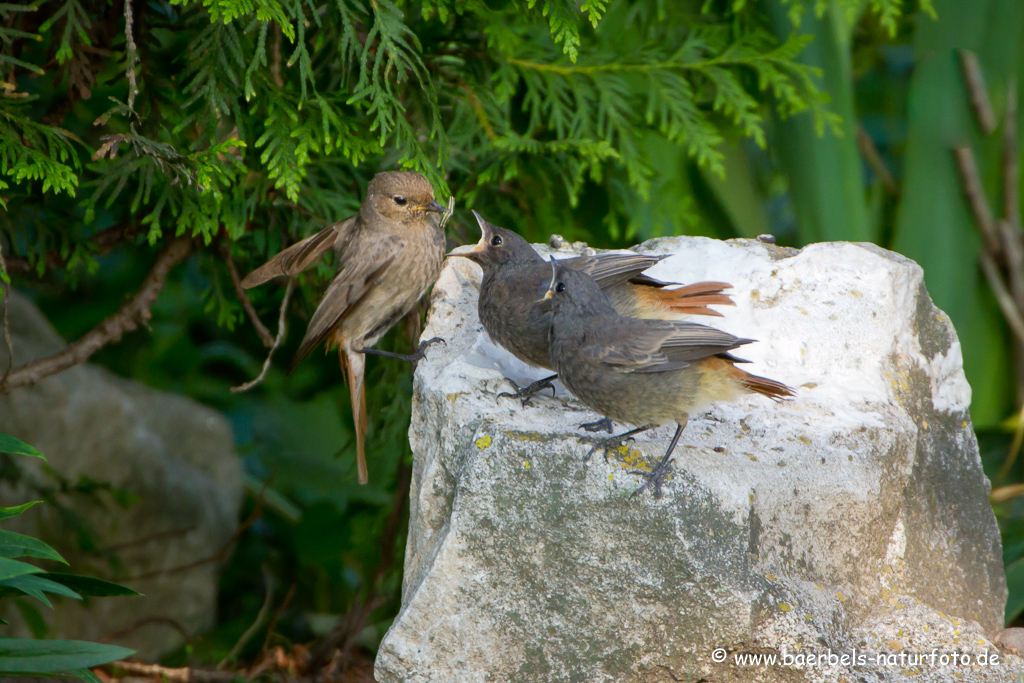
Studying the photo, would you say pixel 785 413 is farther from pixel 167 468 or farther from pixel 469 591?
pixel 167 468

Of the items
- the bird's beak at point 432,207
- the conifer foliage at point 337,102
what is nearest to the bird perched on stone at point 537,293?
the bird's beak at point 432,207

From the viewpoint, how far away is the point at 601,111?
11.4ft

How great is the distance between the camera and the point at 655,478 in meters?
2.25

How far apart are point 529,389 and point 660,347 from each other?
19.1 inches

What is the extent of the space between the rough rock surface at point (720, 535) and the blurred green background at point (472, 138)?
3.32 ft

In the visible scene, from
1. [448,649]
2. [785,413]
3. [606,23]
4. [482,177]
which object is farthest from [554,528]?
[606,23]

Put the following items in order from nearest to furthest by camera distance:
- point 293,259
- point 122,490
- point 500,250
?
point 500,250, point 293,259, point 122,490

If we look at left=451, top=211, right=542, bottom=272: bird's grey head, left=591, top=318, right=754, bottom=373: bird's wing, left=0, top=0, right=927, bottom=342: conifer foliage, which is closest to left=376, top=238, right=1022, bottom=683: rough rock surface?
left=591, top=318, right=754, bottom=373: bird's wing

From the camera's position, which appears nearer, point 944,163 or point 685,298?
point 685,298

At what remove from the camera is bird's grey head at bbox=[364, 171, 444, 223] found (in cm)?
316

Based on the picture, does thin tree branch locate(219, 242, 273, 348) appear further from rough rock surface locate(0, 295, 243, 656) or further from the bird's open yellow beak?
rough rock surface locate(0, 295, 243, 656)

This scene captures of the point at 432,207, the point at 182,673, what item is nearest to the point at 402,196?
the point at 432,207

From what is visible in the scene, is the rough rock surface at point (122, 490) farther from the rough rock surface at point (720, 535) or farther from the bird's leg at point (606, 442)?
the bird's leg at point (606, 442)

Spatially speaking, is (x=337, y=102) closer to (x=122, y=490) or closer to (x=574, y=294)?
(x=574, y=294)
